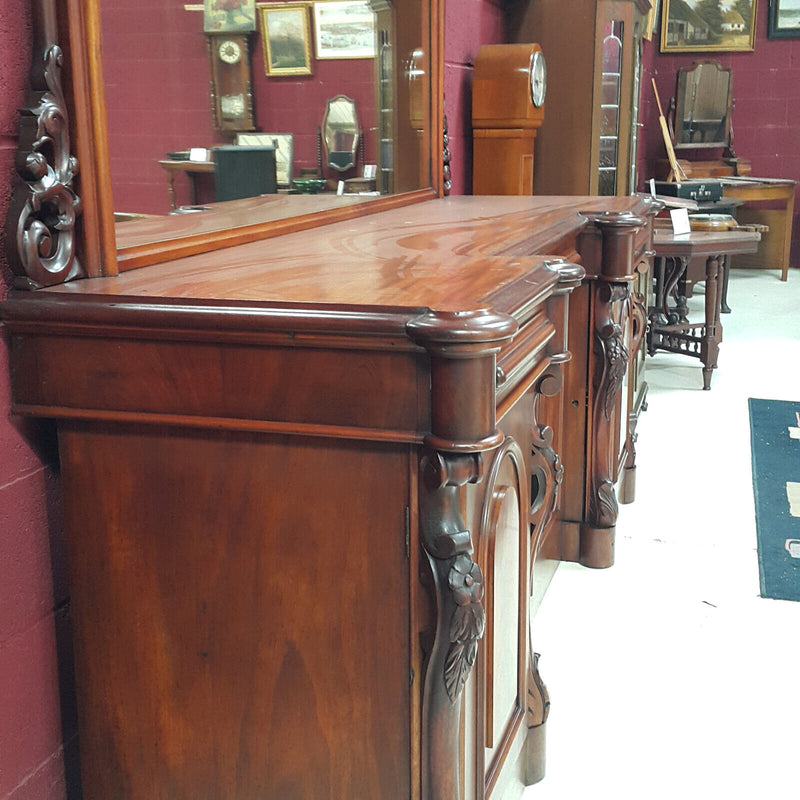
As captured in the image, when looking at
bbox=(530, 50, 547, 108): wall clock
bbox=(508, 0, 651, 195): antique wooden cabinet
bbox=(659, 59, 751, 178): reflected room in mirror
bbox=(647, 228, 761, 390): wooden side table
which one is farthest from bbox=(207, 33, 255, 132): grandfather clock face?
bbox=(659, 59, 751, 178): reflected room in mirror

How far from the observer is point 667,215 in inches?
239

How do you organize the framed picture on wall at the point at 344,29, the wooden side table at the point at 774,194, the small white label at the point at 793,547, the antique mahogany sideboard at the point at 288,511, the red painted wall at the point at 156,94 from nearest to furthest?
the antique mahogany sideboard at the point at 288,511
the red painted wall at the point at 156,94
the framed picture on wall at the point at 344,29
the small white label at the point at 793,547
the wooden side table at the point at 774,194

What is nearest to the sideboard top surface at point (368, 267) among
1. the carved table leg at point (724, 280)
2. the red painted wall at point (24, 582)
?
the red painted wall at point (24, 582)

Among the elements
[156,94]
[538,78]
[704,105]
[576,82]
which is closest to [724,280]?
[576,82]

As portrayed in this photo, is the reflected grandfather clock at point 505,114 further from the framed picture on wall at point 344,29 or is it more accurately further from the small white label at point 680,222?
the framed picture on wall at point 344,29

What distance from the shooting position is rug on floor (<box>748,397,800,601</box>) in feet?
10.1

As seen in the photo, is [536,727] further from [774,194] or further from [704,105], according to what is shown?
[704,105]

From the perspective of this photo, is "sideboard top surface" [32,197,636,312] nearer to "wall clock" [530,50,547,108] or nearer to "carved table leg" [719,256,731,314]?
"wall clock" [530,50,547,108]

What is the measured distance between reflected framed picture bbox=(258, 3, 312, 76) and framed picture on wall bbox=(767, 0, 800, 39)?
8.73 metres

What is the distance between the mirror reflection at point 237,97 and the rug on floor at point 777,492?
1.71 meters

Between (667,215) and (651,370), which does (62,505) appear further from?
(667,215)

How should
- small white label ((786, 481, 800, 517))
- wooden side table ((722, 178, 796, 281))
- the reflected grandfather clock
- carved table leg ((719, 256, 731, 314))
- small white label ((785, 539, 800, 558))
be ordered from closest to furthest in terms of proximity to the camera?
small white label ((785, 539, 800, 558)) < small white label ((786, 481, 800, 517)) < the reflected grandfather clock < carved table leg ((719, 256, 731, 314)) < wooden side table ((722, 178, 796, 281))

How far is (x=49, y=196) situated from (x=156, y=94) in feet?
1.28

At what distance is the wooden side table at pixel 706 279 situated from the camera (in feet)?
17.0
